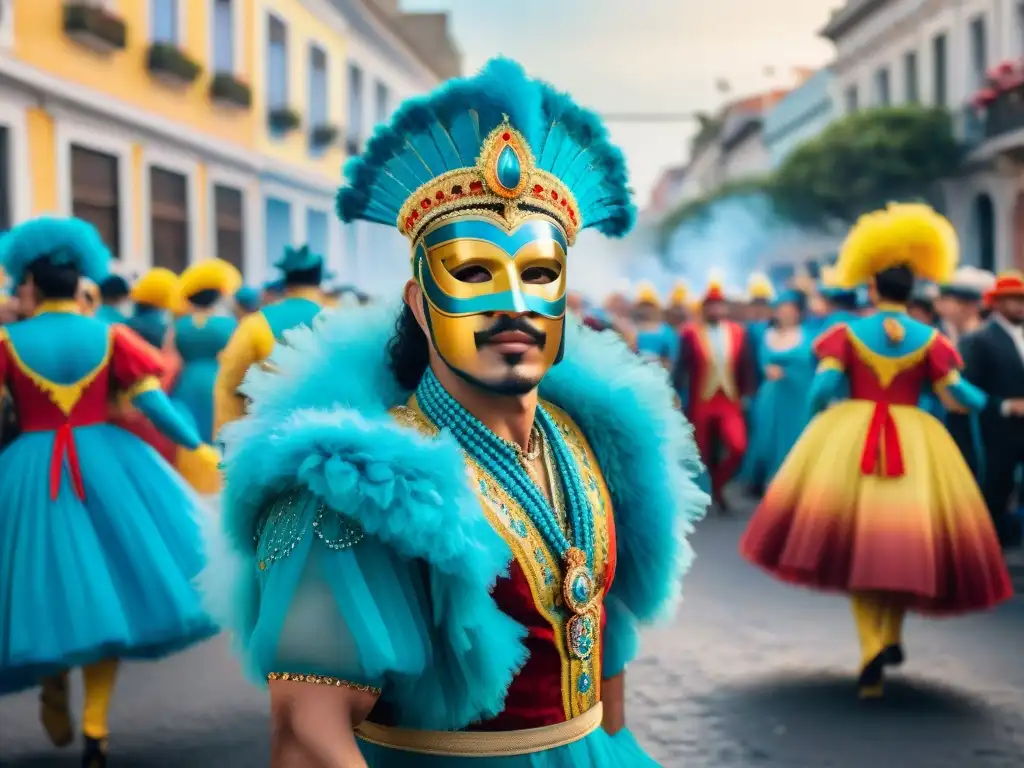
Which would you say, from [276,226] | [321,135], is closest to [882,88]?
[321,135]

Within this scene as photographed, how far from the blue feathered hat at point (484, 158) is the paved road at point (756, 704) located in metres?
3.33

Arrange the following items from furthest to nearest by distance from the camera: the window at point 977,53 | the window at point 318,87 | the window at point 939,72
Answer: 1. the window at point 939,72
2. the window at point 977,53
3. the window at point 318,87

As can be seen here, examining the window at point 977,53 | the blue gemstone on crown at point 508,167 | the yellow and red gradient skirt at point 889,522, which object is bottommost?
the yellow and red gradient skirt at point 889,522

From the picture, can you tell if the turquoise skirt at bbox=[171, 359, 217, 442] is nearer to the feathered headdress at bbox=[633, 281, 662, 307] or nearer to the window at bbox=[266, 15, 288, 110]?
the feathered headdress at bbox=[633, 281, 662, 307]

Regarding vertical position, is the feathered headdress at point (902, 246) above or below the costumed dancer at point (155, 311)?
above

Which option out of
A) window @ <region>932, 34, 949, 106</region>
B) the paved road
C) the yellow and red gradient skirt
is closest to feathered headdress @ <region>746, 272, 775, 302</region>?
the paved road

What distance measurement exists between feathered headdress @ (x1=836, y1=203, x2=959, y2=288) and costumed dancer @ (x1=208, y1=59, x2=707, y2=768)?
168 inches

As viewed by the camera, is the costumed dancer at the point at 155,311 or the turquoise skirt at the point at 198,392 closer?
the turquoise skirt at the point at 198,392

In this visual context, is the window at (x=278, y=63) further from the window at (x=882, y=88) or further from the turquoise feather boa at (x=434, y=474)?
the turquoise feather boa at (x=434, y=474)

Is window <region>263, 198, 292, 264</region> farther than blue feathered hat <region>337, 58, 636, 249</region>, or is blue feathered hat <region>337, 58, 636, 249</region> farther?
window <region>263, 198, 292, 264</region>

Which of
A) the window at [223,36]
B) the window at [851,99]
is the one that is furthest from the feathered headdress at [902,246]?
the window at [851,99]

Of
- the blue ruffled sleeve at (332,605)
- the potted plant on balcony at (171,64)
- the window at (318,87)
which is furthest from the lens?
the window at (318,87)

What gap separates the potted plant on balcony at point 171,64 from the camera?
18.7 metres

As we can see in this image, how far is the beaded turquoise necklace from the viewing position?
2.50 metres
